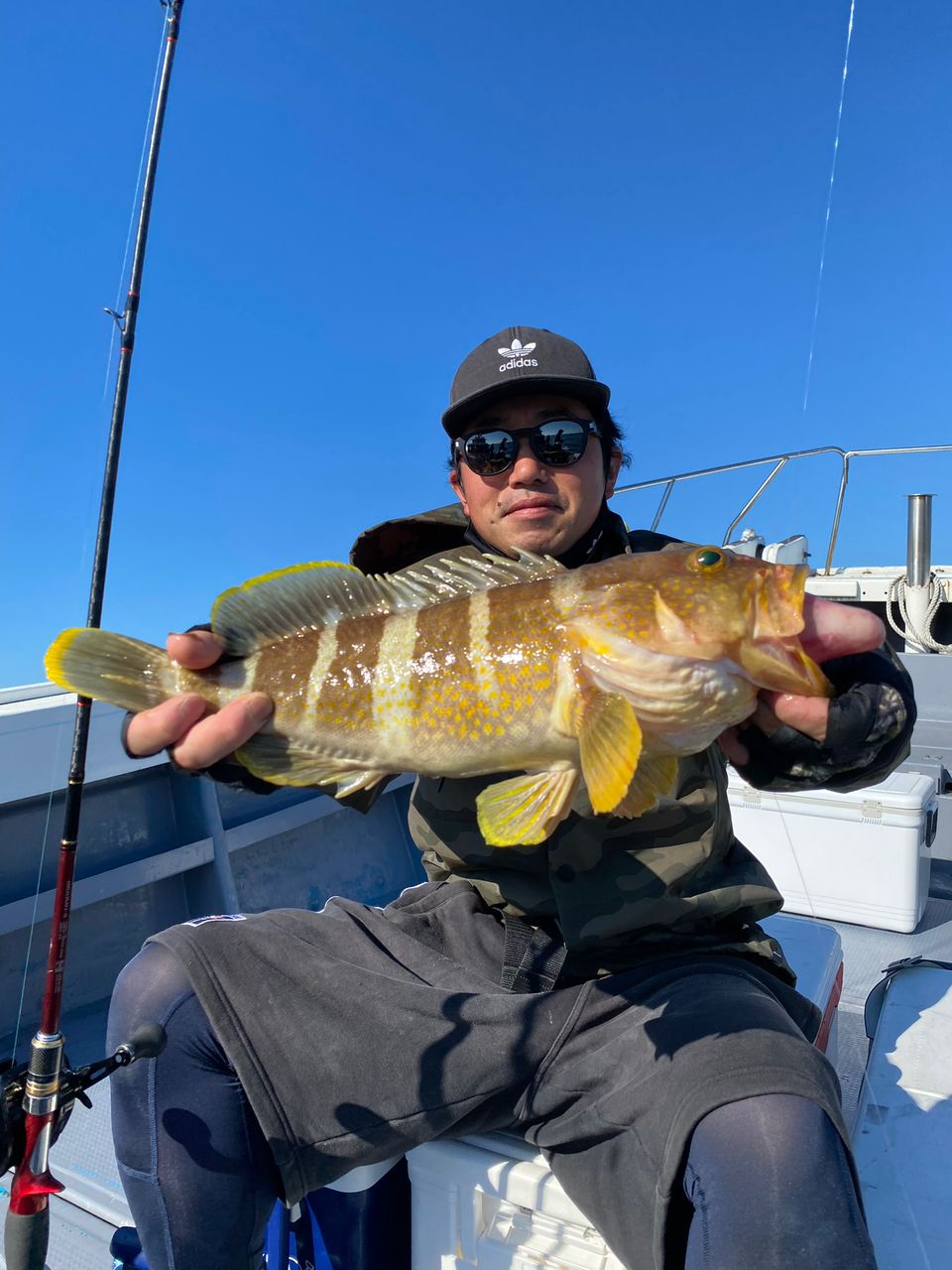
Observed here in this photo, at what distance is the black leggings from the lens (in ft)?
4.69

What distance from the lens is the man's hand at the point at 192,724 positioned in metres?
1.91

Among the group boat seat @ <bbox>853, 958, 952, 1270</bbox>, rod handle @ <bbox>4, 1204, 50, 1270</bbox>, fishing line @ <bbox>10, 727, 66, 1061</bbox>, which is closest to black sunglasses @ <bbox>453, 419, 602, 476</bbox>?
boat seat @ <bbox>853, 958, 952, 1270</bbox>

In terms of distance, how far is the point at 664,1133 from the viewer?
166 centimetres

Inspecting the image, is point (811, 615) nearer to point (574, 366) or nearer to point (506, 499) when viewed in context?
point (506, 499)

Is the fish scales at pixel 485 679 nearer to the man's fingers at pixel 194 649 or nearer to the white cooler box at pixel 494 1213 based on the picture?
the man's fingers at pixel 194 649

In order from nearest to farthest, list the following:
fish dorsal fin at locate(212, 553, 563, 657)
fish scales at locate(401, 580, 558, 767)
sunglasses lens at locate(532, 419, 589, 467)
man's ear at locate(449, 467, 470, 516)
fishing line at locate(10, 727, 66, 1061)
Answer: fish scales at locate(401, 580, 558, 767), fish dorsal fin at locate(212, 553, 563, 657), sunglasses lens at locate(532, 419, 589, 467), man's ear at locate(449, 467, 470, 516), fishing line at locate(10, 727, 66, 1061)

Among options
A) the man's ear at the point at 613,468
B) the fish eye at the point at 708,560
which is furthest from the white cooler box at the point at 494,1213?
the man's ear at the point at 613,468

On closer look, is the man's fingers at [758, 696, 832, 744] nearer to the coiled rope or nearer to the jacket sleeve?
the jacket sleeve

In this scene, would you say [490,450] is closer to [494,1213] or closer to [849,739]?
[849,739]

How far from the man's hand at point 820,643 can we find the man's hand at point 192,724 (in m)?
1.28

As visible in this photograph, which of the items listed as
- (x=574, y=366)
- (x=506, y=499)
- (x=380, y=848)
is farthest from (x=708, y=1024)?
(x=380, y=848)

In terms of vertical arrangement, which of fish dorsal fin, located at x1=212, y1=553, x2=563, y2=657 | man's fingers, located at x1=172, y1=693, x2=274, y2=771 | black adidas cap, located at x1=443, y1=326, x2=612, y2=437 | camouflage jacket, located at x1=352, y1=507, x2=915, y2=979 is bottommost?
camouflage jacket, located at x1=352, y1=507, x2=915, y2=979

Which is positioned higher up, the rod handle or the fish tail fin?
the fish tail fin

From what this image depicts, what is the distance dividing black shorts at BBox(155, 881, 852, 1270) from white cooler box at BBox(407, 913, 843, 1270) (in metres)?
0.06
